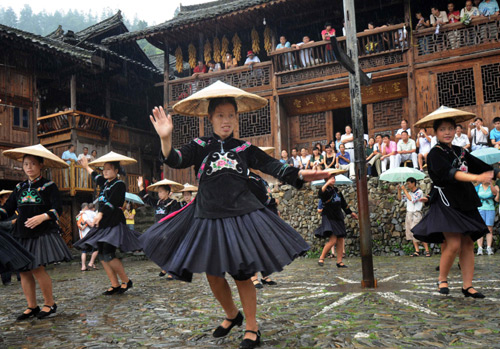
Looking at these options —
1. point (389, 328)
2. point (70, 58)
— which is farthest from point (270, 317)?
point (70, 58)

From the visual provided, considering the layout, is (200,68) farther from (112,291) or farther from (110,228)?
(112,291)

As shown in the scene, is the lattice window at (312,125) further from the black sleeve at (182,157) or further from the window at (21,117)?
the black sleeve at (182,157)

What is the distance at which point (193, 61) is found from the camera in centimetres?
1928

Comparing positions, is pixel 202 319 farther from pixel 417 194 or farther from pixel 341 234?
pixel 417 194

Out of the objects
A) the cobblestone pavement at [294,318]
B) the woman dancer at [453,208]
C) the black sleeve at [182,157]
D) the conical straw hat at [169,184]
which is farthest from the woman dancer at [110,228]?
the woman dancer at [453,208]

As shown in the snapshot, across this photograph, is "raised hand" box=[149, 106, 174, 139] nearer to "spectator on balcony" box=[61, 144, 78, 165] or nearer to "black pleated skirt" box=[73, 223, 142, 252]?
"black pleated skirt" box=[73, 223, 142, 252]

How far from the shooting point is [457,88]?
14.9 meters

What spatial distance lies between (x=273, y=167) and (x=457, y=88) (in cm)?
1295

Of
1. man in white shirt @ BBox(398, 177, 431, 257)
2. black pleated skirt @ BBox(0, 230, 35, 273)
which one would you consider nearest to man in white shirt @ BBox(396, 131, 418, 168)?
man in white shirt @ BBox(398, 177, 431, 257)

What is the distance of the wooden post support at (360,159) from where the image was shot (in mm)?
6277

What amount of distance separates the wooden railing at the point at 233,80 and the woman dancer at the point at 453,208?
1245 centimetres

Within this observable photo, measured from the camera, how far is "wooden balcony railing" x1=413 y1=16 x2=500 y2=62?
14.2 m

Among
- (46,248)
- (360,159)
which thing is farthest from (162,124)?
(360,159)

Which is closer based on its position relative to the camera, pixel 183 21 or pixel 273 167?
pixel 273 167
